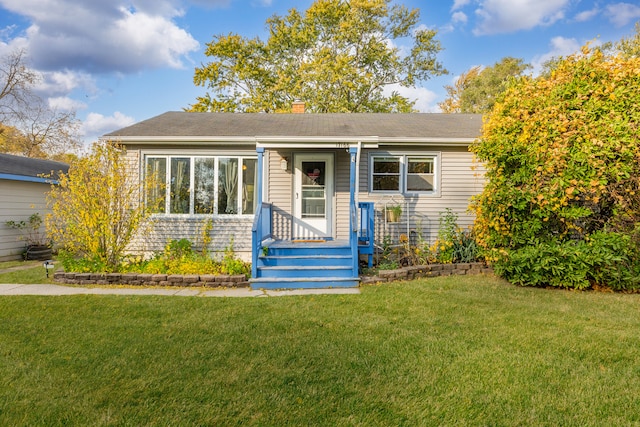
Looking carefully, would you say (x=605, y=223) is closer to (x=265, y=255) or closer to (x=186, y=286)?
(x=265, y=255)

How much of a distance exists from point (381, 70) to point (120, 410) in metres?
21.4

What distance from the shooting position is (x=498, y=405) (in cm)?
243

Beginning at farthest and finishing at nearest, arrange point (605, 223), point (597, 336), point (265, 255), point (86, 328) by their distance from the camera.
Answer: point (265, 255), point (605, 223), point (86, 328), point (597, 336)

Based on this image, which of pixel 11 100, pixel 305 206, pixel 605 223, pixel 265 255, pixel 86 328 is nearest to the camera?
pixel 86 328

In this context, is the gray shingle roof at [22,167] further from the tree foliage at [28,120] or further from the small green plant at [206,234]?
the tree foliage at [28,120]

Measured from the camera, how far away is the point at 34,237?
9977 millimetres

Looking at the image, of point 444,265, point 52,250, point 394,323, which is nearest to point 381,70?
point 444,265

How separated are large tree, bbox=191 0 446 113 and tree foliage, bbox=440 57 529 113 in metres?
4.12

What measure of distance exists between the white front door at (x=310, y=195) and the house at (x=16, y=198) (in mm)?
6324

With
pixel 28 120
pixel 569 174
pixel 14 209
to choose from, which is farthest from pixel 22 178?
pixel 28 120

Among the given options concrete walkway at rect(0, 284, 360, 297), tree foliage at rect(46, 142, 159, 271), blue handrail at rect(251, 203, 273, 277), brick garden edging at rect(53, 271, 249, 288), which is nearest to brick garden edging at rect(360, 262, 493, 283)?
concrete walkway at rect(0, 284, 360, 297)

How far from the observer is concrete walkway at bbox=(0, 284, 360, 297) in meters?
5.58

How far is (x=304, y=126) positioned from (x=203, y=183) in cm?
282

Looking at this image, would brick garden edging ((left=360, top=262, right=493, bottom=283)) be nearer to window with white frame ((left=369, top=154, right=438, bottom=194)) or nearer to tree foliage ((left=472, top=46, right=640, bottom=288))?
tree foliage ((left=472, top=46, right=640, bottom=288))
